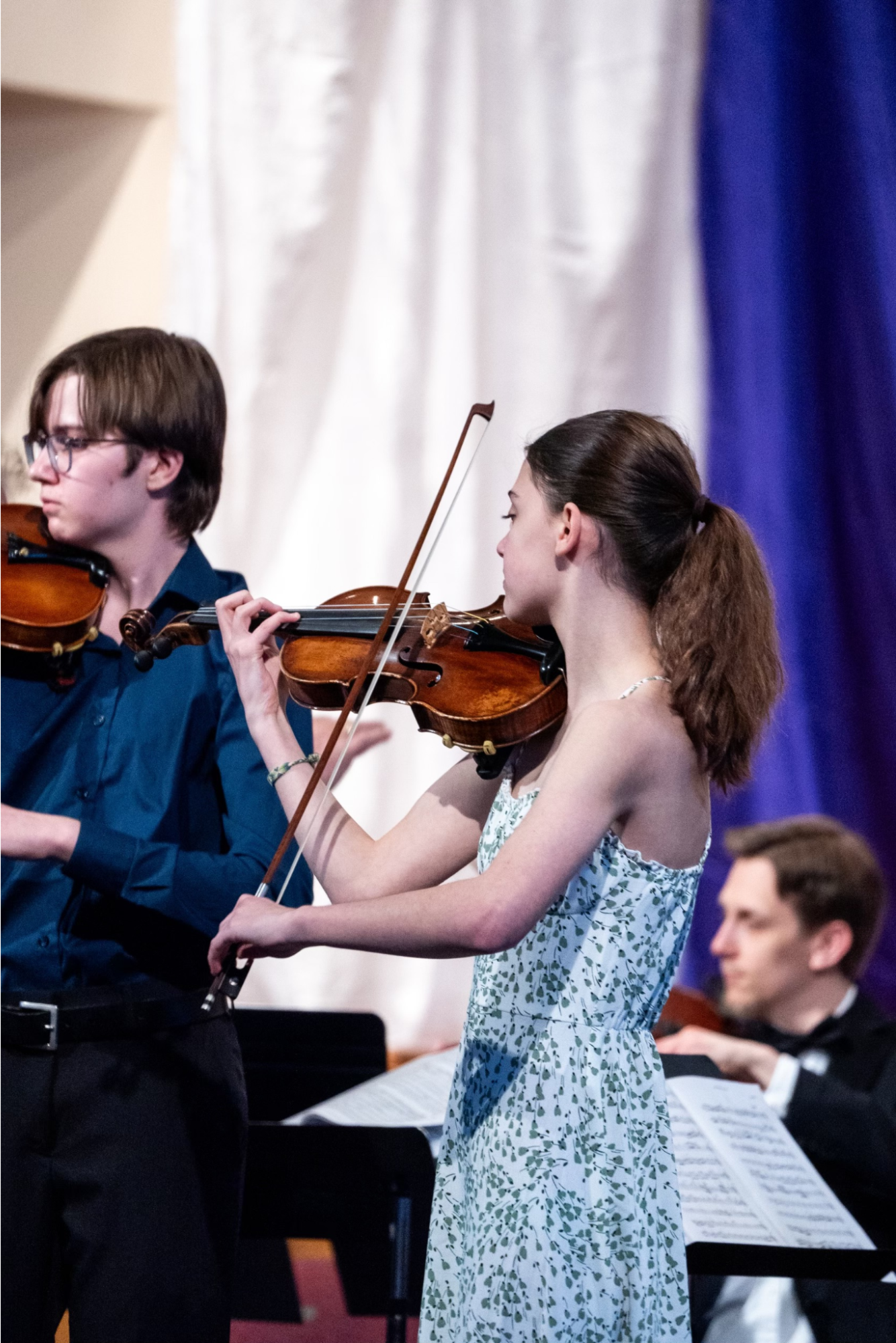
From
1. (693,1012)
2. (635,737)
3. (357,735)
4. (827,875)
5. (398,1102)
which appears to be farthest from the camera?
(693,1012)

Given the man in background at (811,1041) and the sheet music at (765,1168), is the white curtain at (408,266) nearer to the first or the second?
the man in background at (811,1041)

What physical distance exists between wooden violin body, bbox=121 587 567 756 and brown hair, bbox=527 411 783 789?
0.42 feet

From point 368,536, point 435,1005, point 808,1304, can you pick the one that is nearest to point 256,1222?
point 808,1304

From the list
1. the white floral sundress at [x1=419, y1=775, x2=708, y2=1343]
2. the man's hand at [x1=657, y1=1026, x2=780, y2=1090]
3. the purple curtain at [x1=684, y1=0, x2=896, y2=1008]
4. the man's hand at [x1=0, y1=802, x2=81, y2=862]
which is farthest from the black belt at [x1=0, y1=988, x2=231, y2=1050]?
the purple curtain at [x1=684, y1=0, x2=896, y2=1008]

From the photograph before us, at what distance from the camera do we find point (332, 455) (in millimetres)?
3180

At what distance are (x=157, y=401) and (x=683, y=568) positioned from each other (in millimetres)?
617

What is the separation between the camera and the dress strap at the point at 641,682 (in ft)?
4.51

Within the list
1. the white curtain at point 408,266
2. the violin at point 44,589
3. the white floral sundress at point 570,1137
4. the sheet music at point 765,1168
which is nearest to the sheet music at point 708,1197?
the sheet music at point 765,1168

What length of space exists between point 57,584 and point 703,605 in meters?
0.69

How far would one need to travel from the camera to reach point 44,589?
1.50 m

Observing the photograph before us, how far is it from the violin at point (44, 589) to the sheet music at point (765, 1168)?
3.42ft

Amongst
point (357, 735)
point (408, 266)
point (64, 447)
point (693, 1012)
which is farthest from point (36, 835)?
point (408, 266)

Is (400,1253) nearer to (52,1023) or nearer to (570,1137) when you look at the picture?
(570,1137)

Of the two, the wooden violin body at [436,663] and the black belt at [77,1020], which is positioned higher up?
the wooden violin body at [436,663]
